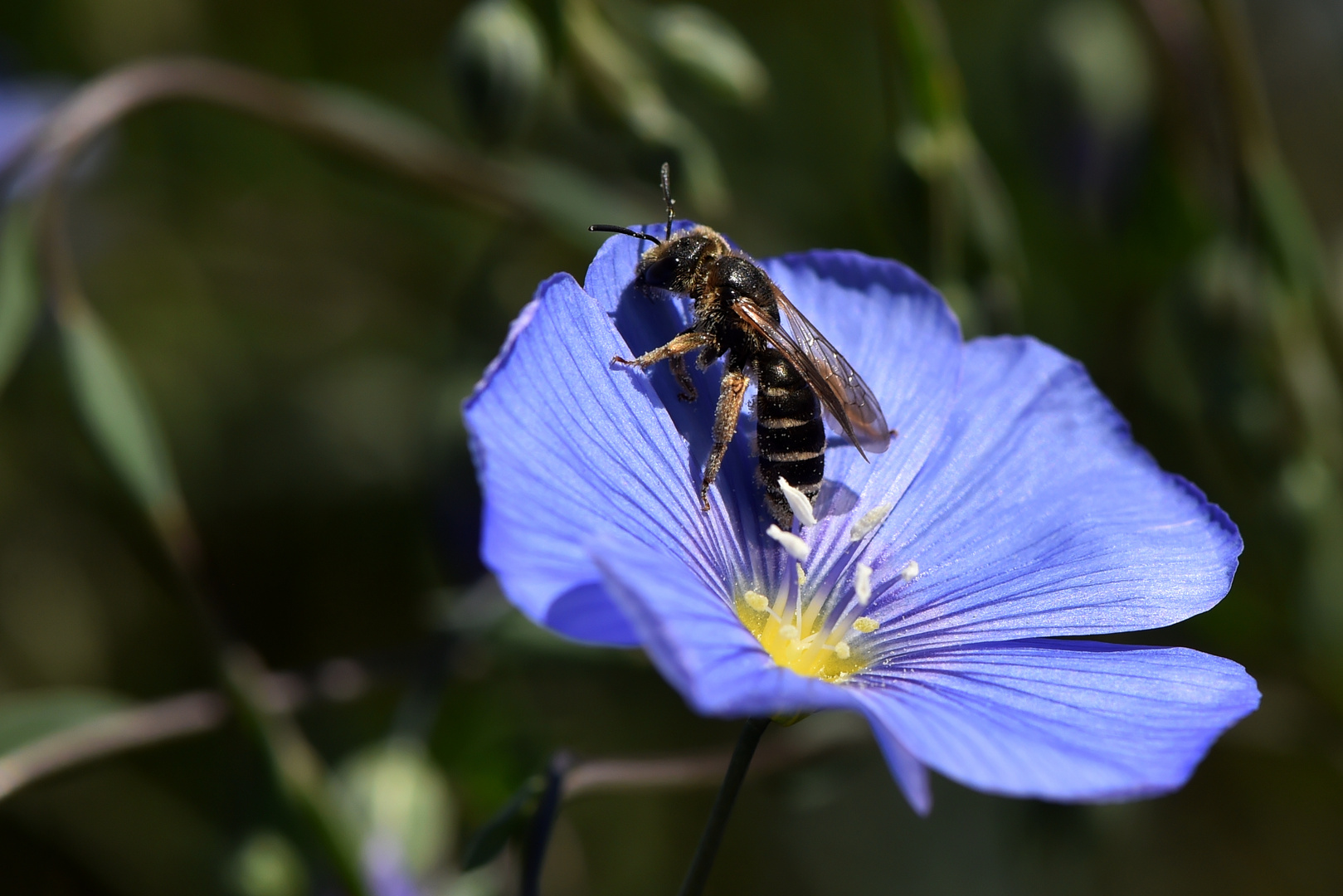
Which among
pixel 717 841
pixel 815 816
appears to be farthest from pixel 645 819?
pixel 717 841

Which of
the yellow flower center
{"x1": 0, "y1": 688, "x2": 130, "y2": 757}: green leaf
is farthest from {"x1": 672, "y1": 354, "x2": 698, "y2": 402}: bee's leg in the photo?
{"x1": 0, "y1": 688, "x2": 130, "y2": 757}: green leaf

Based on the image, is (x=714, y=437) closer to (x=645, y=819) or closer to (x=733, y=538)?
(x=733, y=538)

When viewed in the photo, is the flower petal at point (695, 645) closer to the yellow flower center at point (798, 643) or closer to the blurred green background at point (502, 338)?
the yellow flower center at point (798, 643)

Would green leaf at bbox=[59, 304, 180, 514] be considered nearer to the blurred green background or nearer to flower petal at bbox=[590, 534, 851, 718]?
the blurred green background

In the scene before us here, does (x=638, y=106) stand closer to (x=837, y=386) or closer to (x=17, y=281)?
(x=837, y=386)

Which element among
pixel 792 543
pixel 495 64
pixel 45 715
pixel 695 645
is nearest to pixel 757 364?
pixel 792 543
